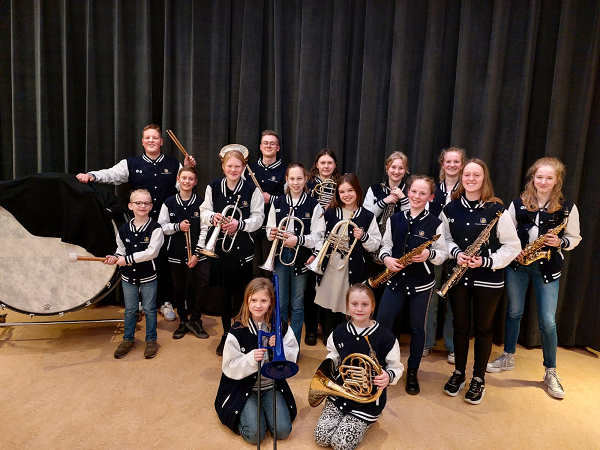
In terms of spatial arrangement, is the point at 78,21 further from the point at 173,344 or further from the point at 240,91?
the point at 173,344

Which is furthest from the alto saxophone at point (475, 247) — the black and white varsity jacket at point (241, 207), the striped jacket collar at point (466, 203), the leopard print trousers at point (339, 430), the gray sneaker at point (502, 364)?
the black and white varsity jacket at point (241, 207)

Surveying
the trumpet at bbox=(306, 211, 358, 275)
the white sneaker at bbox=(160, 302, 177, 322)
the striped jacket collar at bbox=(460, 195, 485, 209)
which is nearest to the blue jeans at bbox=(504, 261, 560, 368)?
the striped jacket collar at bbox=(460, 195, 485, 209)

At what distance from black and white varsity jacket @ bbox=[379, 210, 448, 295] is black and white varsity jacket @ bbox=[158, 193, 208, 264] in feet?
5.78

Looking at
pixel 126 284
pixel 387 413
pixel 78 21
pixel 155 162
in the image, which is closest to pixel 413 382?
pixel 387 413

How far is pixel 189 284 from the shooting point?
4199mm

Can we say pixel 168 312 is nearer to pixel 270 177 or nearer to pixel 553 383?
pixel 270 177

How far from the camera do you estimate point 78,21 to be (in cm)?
455

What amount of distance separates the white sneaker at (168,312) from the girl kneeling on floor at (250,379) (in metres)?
1.77

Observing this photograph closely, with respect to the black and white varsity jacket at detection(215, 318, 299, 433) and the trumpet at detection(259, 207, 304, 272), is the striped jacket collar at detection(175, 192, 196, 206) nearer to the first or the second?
the trumpet at detection(259, 207, 304, 272)

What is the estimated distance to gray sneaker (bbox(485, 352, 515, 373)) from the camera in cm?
361

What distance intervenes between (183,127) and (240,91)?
742mm

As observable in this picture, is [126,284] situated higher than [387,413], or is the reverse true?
[126,284]

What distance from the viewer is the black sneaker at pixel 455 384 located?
125 inches

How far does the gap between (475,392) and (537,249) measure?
1144 millimetres
